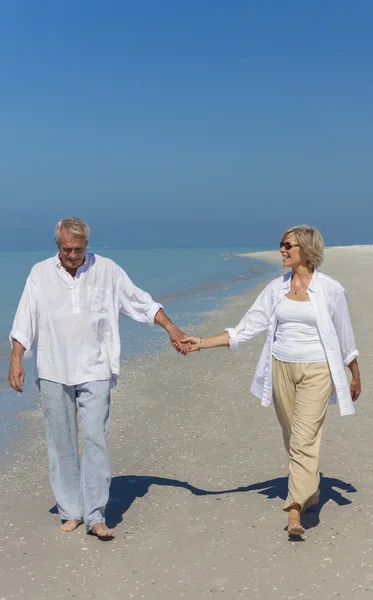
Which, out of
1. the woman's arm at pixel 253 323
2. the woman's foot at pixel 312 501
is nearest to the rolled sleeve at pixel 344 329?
the woman's arm at pixel 253 323

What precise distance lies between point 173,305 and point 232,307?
250cm

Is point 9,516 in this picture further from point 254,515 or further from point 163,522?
point 254,515

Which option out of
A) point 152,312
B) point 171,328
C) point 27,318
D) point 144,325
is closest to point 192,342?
point 171,328

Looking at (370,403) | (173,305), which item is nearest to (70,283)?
(370,403)

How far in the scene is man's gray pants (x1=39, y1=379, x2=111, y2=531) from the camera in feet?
18.3

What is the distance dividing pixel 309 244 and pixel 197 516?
2072mm

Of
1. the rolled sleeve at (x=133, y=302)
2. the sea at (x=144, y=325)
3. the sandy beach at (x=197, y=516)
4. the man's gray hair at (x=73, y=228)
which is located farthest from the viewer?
the sea at (x=144, y=325)

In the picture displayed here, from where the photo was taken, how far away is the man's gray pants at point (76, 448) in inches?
219

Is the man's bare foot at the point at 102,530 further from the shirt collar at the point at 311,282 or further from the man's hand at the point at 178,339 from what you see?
the shirt collar at the point at 311,282

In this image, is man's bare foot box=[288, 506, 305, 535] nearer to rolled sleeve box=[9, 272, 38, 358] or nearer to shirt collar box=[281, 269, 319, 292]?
shirt collar box=[281, 269, 319, 292]

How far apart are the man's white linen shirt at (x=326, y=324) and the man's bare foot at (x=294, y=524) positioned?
29.4 inches

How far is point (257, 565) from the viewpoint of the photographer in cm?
499

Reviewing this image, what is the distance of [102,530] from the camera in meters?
5.48

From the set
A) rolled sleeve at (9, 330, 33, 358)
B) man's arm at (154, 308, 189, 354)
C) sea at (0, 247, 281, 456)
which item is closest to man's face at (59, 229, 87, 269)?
rolled sleeve at (9, 330, 33, 358)
